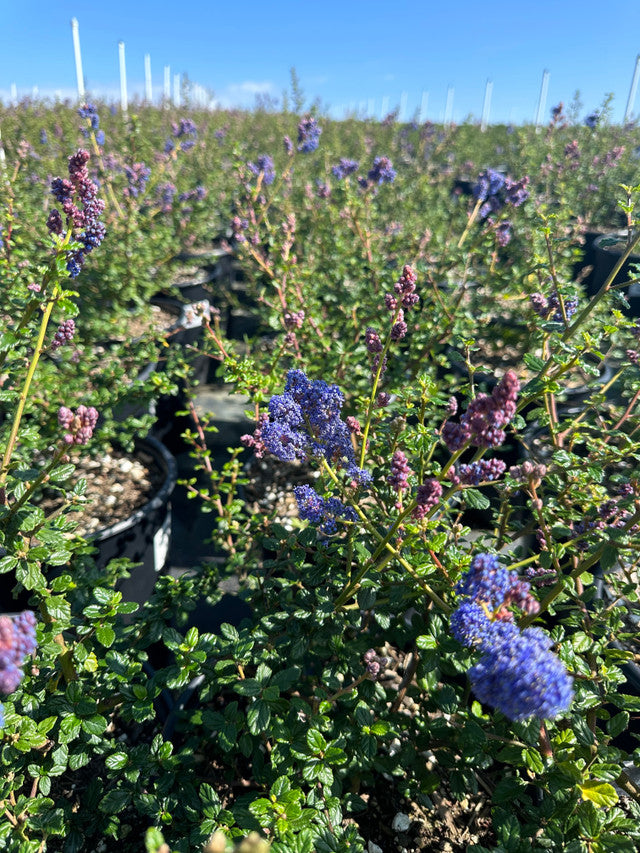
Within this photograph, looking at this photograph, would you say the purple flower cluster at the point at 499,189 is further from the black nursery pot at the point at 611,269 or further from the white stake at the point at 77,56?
the white stake at the point at 77,56

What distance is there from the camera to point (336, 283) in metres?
4.05

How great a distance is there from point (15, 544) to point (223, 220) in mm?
7744

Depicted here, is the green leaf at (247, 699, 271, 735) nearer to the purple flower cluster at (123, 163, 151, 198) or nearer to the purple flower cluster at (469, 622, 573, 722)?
the purple flower cluster at (469, 622, 573, 722)

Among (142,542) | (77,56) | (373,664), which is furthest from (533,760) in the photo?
(77,56)

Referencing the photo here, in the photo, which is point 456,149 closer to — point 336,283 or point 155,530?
point 336,283

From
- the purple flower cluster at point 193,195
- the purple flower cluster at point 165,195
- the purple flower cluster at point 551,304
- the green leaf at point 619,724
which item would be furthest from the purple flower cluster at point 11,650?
the purple flower cluster at point 193,195

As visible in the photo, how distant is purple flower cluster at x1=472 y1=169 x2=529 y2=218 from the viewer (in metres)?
3.48

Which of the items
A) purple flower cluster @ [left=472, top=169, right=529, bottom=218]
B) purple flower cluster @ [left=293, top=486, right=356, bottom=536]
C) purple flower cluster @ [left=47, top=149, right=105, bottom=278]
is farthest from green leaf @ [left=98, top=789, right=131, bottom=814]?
purple flower cluster @ [left=472, top=169, right=529, bottom=218]

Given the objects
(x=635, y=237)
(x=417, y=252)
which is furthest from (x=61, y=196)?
(x=417, y=252)

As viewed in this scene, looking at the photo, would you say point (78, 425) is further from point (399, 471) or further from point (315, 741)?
point (315, 741)

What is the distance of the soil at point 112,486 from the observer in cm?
296

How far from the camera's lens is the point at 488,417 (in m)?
1.02

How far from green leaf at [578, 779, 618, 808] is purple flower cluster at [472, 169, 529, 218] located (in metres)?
3.25

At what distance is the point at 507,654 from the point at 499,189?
3.79 metres
